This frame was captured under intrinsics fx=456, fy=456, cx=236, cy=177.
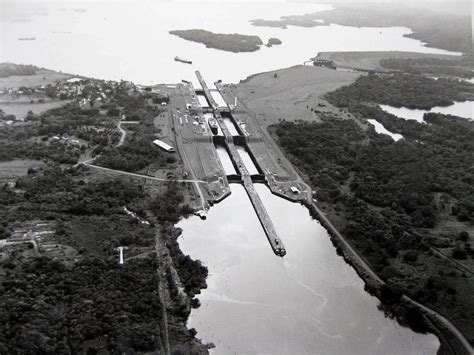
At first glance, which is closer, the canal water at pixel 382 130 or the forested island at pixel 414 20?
the canal water at pixel 382 130

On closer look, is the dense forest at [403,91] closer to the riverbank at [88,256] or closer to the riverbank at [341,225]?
the riverbank at [341,225]

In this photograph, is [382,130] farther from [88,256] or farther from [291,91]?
[88,256]

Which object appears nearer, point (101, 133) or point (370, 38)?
point (101, 133)

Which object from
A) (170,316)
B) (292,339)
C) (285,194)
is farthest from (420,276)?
(170,316)

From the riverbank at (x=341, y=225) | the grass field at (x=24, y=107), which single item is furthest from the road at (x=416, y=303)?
the grass field at (x=24, y=107)

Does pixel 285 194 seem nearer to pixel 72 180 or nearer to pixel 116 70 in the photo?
pixel 72 180

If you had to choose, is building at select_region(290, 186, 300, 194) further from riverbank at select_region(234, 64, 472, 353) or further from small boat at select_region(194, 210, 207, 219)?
small boat at select_region(194, 210, 207, 219)
